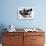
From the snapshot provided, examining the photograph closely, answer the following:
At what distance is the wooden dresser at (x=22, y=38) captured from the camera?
11.9 ft

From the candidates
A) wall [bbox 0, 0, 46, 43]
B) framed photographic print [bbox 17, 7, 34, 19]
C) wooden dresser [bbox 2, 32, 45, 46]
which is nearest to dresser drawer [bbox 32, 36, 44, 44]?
wooden dresser [bbox 2, 32, 45, 46]

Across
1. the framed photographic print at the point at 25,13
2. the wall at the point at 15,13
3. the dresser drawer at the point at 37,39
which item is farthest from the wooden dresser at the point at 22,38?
the framed photographic print at the point at 25,13

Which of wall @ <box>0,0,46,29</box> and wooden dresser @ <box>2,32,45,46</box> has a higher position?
wall @ <box>0,0,46,29</box>

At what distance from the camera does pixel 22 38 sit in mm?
3625

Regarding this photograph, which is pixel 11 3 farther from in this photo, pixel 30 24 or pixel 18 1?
pixel 30 24

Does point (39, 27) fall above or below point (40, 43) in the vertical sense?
above

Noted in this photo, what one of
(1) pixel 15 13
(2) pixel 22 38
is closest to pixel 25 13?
(1) pixel 15 13

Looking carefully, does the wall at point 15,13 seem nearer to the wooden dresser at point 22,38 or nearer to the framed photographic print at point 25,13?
the framed photographic print at point 25,13

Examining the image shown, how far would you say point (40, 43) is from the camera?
364 centimetres

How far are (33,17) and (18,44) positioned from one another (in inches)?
41.8

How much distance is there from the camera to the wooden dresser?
361 centimetres

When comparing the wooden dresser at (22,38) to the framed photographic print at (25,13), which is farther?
the framed photographic print at (25,13)

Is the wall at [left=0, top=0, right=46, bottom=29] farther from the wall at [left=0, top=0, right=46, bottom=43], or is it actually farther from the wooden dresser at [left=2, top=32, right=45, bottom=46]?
the wooden dresser at [left=2, top=32, right=45, bottom=46]

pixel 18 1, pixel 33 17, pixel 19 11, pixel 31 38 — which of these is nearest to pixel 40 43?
pixel 31 38
